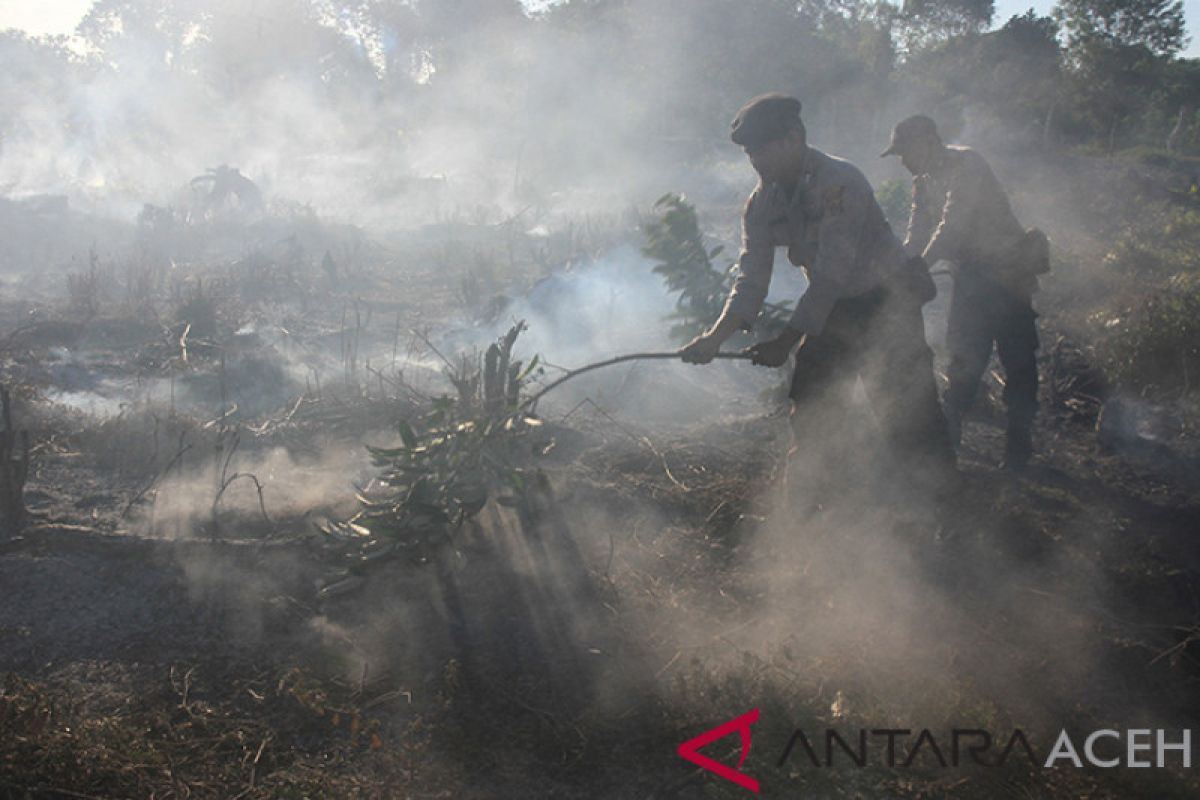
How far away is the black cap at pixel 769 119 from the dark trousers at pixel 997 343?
6.28 ft

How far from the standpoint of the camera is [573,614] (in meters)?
3.29

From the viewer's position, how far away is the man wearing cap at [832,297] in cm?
343

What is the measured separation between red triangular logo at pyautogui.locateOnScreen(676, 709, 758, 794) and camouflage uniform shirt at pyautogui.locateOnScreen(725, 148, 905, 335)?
1.63 m

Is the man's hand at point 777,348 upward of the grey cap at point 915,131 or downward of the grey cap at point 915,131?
downward

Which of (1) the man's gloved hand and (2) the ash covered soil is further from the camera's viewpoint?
(1) the man's gloved hand

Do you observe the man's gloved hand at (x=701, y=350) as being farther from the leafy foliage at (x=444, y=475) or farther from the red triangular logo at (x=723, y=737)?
the red triangular logo at (x=723, y=737)

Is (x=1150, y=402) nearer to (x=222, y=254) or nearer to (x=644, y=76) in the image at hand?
(x=222, y=254)

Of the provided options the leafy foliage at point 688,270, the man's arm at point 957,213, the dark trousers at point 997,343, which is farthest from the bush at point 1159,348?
the leafy foliage at point 688,270

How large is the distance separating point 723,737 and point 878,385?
1.78 m

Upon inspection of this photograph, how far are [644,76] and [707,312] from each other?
2081cm

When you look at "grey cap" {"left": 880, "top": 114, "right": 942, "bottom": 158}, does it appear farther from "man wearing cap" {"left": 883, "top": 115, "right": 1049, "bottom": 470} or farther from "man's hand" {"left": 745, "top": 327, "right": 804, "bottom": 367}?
"man's hand" {"left": 745, "top": 327, "right": 804, "bottom": 367}

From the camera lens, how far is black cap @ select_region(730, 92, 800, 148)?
3.32m

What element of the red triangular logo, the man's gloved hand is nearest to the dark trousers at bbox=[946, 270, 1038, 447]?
the man's gloved hand

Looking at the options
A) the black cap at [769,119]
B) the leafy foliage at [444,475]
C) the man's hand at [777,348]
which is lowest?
the leafy foliage at [444,475]
